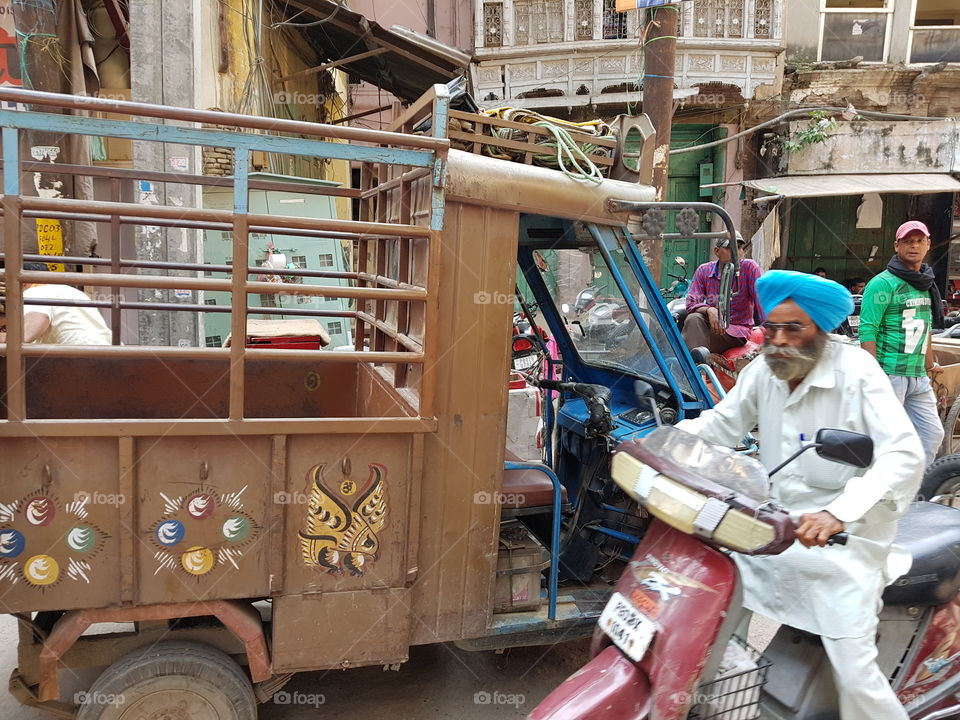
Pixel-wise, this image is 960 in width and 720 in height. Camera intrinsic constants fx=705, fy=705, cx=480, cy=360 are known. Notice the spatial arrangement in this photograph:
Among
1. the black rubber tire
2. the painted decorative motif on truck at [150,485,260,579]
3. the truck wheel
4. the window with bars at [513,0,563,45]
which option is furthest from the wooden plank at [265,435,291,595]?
the window with bars at [513,0,563,45]

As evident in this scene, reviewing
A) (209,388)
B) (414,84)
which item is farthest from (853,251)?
(209,388)

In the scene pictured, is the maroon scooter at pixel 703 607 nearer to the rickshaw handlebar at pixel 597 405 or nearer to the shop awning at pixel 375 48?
the rickshaw handlebar at pixel 597 405

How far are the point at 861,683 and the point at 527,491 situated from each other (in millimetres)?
1325

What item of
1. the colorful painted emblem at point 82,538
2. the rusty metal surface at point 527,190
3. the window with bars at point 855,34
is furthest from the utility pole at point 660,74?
the window with bars at point 855,34

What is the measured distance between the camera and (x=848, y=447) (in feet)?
6.11

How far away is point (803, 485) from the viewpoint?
2320 mm

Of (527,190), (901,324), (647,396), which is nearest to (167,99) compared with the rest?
(527,190)

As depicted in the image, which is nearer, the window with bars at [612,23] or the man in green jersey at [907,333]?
the man in green jersey at [907,333]

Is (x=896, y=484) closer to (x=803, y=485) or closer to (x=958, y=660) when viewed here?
(x=803, y=485)

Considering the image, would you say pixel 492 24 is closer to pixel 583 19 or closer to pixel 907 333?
pixel 583 19

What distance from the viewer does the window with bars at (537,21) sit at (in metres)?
13.0

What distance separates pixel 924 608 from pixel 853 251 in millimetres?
13552

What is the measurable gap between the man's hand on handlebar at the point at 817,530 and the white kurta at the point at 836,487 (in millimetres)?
37

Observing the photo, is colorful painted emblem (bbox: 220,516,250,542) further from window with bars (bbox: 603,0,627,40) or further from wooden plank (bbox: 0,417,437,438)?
window with bars (bbox: 603,0,627,40)
